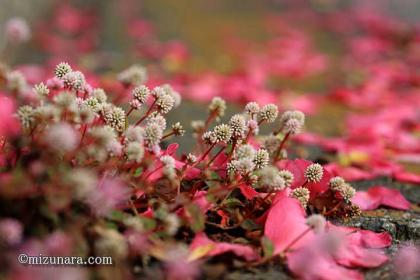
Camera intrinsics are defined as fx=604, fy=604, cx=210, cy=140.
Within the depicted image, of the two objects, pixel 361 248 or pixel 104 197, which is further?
pixel 361 248

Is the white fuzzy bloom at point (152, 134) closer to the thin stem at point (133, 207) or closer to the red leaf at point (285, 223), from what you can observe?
the thin stem at point (133, 207)

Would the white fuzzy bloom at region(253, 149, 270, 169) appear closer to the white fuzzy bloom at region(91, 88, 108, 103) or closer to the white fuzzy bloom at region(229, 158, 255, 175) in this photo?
the white fuzzy bloom at region(229, 158, 255, 175)

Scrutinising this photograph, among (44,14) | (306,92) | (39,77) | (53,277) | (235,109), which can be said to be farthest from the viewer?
(44,14)

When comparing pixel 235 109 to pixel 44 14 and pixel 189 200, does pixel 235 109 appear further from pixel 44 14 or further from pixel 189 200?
pixel 44 14

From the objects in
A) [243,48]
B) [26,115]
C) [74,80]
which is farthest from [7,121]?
[243,48]

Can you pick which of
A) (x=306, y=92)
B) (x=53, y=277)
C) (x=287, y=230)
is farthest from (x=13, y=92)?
(x=306, y=92)

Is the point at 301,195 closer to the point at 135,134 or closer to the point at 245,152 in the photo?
the point at 245,152

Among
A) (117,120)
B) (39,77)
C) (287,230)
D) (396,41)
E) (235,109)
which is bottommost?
(287,230)

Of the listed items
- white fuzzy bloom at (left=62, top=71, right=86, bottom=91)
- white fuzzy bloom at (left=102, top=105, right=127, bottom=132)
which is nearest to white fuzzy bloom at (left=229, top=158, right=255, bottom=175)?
white fuzzy bloom at (left=102, top=105, right=127, bottom=132)
